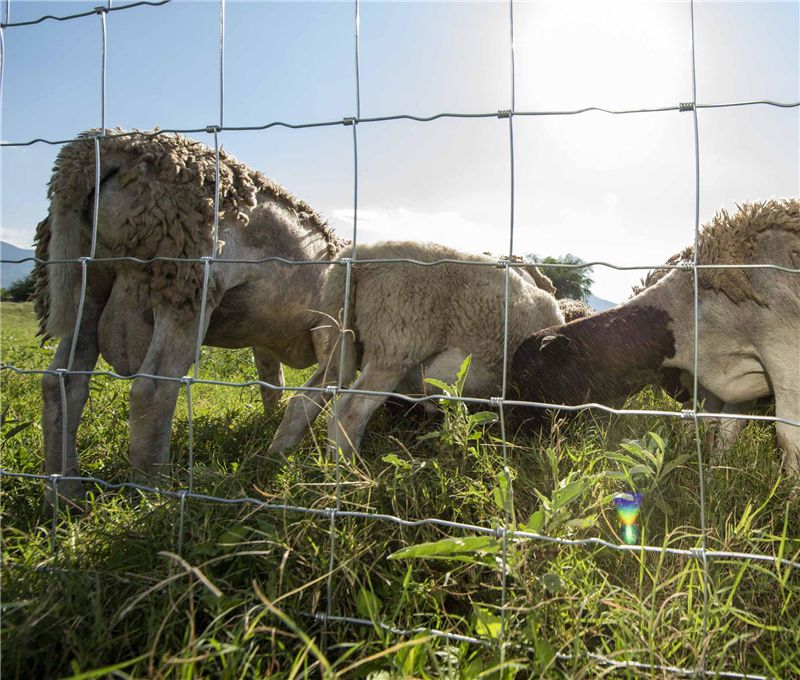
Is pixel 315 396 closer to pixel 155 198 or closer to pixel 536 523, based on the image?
pixel 155 198

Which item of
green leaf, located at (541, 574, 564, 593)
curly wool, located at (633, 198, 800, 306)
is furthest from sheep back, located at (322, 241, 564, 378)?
green leaf, located at (541, 574, 564, 593)

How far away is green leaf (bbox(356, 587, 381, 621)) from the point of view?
1497mm

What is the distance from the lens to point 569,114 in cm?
180

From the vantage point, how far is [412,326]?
10.2ft

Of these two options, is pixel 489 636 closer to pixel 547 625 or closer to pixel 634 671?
pixel 547 625

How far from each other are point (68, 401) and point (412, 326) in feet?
5.75

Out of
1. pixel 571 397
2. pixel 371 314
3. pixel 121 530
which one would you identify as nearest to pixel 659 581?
pixel 571 397

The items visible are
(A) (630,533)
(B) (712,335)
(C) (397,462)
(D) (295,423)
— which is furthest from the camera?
(D) (295,423)

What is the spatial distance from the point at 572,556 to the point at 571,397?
4.56ft

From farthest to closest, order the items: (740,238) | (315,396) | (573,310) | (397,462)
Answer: (573,310) → (315,396) → (740,238) → (397,462)

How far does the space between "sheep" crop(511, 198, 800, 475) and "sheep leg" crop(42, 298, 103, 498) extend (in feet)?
7.08

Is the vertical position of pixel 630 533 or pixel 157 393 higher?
pixel 157 393

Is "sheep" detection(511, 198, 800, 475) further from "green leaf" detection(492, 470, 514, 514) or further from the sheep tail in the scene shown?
the sheep tail

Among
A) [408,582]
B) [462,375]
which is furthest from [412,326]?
[408,582]
